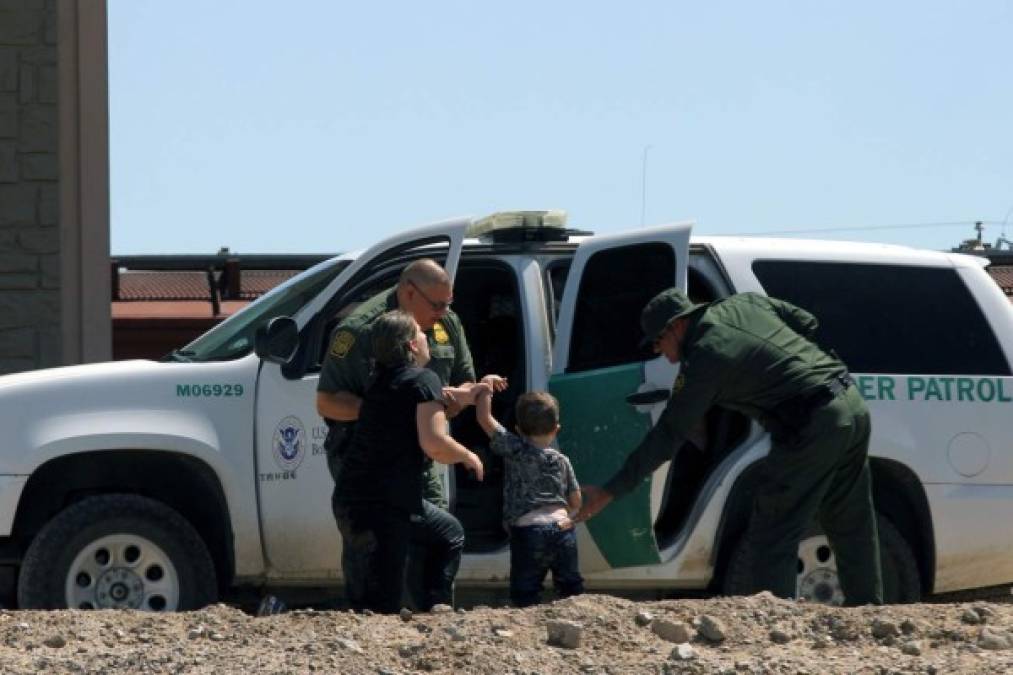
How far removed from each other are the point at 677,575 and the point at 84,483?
2.47 metres

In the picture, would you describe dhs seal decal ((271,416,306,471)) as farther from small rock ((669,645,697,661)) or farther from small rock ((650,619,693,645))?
small rock ((669,645,697,661))

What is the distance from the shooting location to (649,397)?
27.6 feet

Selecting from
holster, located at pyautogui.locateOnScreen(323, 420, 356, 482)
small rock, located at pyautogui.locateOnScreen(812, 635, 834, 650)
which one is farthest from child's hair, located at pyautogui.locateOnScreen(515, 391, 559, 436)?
small rock, located at pyautogui.locateOnScreen(812, 635, 834, 650)

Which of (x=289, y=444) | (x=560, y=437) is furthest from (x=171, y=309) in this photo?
(x=560, y=437)

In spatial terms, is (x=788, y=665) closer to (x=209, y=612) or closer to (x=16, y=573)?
(x=209, y=612)

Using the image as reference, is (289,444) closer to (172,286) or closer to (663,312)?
(663,312)

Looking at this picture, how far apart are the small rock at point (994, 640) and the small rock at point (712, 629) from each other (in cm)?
81

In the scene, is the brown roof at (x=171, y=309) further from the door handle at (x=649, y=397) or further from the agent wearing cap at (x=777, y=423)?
the agent wearing cap at (x=777, y=423)

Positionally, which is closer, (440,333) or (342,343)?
(342,343)

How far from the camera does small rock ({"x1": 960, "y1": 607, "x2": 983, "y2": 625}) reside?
6809 mm

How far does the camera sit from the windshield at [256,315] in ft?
28.4

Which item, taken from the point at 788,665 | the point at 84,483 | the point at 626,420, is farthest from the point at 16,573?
the point at 788,665

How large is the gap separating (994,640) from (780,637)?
0.67 meters

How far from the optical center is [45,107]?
13047 millimetres
